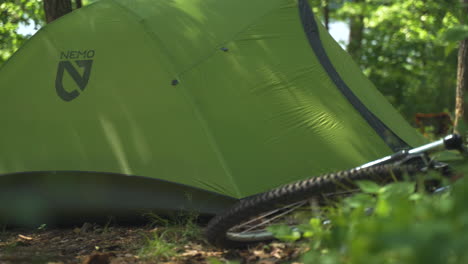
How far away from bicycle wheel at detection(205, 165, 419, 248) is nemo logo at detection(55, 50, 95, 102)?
162cm

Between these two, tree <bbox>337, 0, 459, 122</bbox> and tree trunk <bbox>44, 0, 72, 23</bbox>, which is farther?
tree <bbox>337, 0, 459, 122</bbox>

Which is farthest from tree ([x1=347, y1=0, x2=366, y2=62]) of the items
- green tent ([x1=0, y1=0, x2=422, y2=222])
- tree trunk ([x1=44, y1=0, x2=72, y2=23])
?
green tent ([x1=0, y1=0, x2=422, y2=222])

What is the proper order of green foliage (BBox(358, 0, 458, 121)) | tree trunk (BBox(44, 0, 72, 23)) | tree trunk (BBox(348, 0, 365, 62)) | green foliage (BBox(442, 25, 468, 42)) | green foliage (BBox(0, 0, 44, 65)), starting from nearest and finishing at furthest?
green foliage (BBox(442, 25, 468, 42)) → tree trunk (BBox(44, 0, 72, 23)) → green foliage (BBox(0, 0, 44, 65)) → green foliage (BBox(358, 0, 458, 121)) → tree trunk (BBox(348, 0, 365, 62))

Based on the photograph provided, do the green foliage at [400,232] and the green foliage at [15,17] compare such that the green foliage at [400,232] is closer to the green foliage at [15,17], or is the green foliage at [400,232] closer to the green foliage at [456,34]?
the green foliage at [456,34]

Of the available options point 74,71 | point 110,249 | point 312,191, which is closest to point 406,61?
point 74,71

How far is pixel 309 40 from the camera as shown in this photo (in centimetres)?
402

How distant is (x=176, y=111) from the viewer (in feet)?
11.7

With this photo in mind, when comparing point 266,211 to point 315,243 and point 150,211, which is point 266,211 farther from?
point 150,211

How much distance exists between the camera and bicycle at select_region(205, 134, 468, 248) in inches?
95.0

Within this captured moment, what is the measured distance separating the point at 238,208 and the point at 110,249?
106cm

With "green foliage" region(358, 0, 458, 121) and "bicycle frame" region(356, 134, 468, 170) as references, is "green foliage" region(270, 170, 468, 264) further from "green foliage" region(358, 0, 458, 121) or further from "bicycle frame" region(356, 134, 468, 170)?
"green foliage" region(358, 0, 458, 121)

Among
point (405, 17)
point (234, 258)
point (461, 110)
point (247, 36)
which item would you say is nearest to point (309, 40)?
point (247, 36)

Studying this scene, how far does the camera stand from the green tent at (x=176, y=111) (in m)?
3.51

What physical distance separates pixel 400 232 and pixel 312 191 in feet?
3.16
